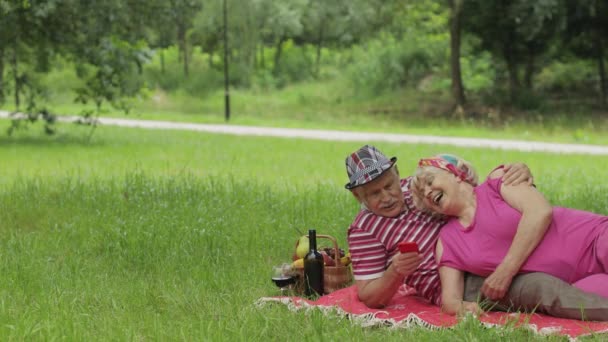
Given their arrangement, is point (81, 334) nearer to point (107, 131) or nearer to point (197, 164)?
point (197, 164)

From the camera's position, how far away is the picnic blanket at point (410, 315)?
506cm

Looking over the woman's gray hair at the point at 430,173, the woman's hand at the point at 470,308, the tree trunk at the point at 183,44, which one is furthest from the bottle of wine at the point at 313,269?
the tree trunk at the point at 183,44

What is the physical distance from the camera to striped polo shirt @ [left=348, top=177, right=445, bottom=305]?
18.9 ft

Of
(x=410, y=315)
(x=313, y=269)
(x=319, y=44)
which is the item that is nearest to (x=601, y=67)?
(x=319, y=44)

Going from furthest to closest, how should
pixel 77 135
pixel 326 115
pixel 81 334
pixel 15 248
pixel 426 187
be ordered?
pixel 326 115
pixel 77 135
pixel 15 248
pixel 426 187
pixel 81 334

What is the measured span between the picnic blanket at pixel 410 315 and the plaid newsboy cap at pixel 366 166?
0.71 m

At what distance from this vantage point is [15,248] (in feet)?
26.0

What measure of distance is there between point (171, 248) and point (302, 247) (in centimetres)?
140

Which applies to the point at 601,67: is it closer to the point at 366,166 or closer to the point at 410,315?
the point at 366,166

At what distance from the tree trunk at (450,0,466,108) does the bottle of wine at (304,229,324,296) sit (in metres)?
23.5

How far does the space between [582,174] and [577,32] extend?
1638cm

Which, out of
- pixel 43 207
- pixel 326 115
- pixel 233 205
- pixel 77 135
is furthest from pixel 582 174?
pixel 326 115

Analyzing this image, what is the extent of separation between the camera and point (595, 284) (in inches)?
210

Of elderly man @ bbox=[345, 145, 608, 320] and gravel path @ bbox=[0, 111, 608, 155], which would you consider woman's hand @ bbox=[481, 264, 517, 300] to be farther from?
gravel path @ bbox=[0, 111, 608, 155]
